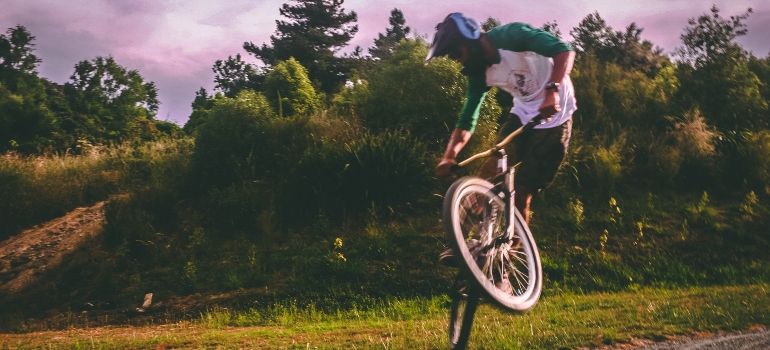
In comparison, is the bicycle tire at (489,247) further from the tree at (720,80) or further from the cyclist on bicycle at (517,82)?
the tree at (720,80)

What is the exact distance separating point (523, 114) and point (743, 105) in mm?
12056

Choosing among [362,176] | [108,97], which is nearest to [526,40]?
[362,176]

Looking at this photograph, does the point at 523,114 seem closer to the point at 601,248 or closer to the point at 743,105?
the point at 601,248

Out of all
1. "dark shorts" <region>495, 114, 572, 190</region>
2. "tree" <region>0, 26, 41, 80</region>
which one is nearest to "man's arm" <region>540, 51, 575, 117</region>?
"dark shorts" <region>495, 114, 572, 190</region>

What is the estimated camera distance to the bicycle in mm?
3174

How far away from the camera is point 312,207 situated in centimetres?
1017

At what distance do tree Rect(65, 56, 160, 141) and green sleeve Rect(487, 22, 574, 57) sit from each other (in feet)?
83.2

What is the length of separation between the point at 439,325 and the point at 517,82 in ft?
9.81

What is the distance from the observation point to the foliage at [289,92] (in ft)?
41.8

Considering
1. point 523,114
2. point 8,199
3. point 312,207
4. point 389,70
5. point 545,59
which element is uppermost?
point 389,70

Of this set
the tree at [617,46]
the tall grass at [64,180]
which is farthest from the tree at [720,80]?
the tall grass at [64,180]

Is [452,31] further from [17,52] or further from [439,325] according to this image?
[17,52]

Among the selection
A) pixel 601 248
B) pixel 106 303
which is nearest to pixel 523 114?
pixel 601 248

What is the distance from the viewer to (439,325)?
230 inches
